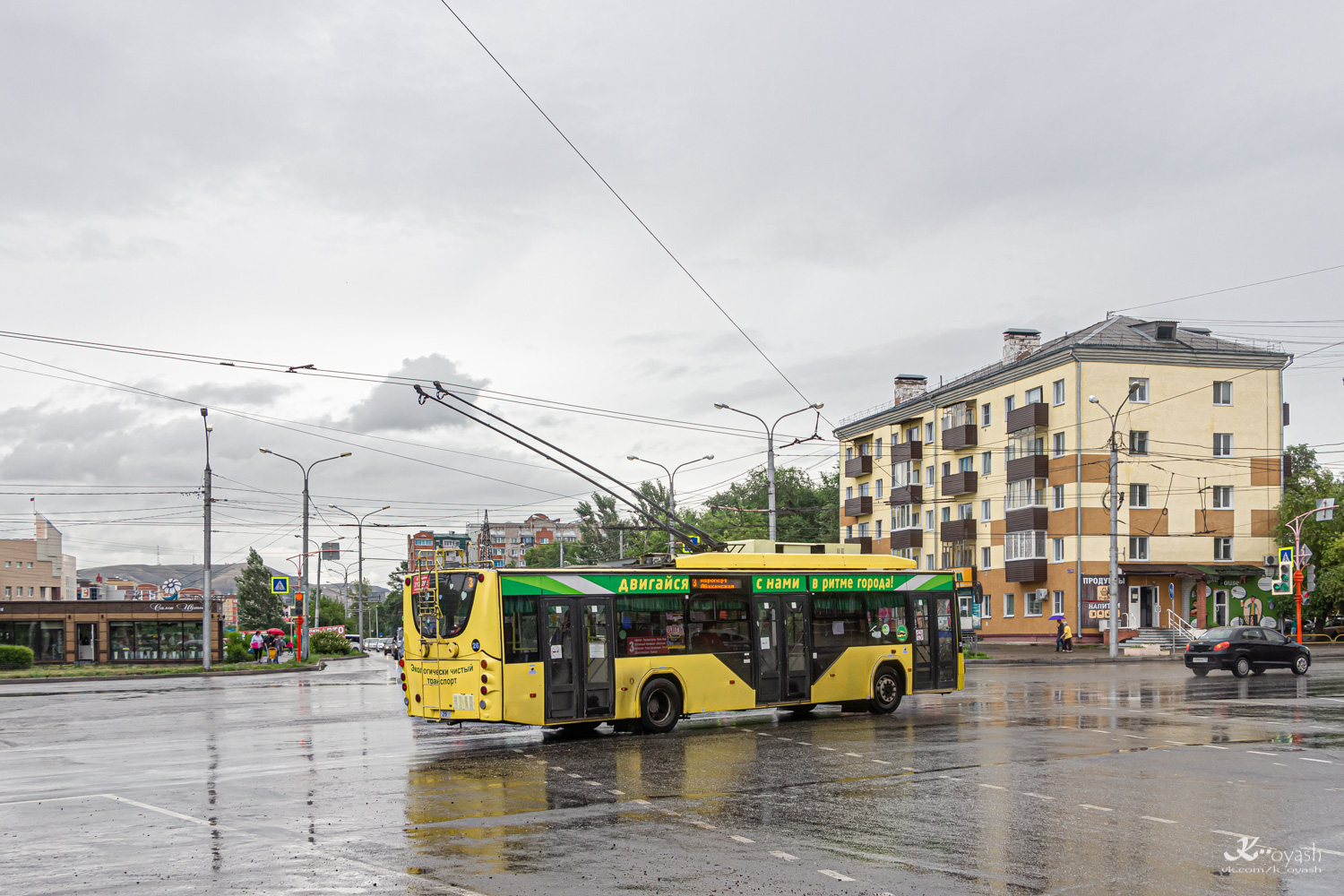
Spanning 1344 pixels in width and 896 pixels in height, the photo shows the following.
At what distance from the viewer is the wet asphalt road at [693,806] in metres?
8.45

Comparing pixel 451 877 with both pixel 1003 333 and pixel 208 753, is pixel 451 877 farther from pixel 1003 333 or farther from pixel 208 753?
pixel 1003 333

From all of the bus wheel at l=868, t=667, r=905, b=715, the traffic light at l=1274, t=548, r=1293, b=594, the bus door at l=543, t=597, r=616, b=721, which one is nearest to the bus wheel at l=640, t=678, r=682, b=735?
the bus door at l=543, t=597, r=616, b=721

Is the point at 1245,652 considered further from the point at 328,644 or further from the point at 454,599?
the point at 328,644

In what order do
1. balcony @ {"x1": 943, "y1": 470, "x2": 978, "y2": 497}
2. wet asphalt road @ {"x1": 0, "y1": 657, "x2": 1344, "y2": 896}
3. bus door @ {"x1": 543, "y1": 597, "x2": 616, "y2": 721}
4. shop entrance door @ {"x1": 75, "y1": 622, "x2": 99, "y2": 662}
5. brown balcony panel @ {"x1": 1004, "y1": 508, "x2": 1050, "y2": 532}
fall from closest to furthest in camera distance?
wet asphalt road @ {"x1": 0, "y1": 657, "x2": 1344, "y2": 896} → bus door @ {"x1": 543, "y1": 597, "x2": 616, "y2": 721} → brown balcony panel @ {"x1": 1004, "y1": 508, "x2": 1050, "y2": 532} → shop entrance door @ {"x1": 75, "y1": 622, "x2": 99, "y2": 662} → balcony @ {"x1": 943, "y1": 470, "x2": 978, "y2": 497}

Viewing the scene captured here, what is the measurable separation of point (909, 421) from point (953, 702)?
48.9 meters

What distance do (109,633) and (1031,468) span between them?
46664mm

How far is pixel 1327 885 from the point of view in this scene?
8203mm

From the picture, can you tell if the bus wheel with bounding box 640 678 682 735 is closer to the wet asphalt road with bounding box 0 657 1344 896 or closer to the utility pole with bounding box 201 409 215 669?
the wet asphalt road with bounding box 0 657 1344 896

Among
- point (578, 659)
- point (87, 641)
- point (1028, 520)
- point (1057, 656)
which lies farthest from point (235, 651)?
point (578, 659)

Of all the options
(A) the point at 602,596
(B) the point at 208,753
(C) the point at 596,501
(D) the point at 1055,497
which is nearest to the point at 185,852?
(B) the point at 208,753

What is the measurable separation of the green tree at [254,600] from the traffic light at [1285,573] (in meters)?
77.6

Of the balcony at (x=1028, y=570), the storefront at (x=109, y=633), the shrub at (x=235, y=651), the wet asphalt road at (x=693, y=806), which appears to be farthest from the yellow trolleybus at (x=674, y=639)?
the storefront at (x=109, y=633)

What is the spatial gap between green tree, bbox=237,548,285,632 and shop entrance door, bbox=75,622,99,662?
134 feet

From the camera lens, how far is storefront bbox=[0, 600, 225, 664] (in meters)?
59.2
